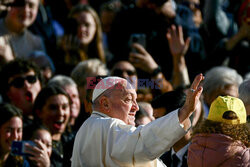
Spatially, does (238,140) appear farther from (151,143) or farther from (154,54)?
(154,54)

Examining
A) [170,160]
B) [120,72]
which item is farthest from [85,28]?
[170,160]

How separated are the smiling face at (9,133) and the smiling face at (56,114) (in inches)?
25.1

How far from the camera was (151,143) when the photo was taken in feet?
12.5

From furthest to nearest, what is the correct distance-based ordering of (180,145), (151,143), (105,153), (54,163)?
(54,163) < (180,145) < (105,153) < (151,143)

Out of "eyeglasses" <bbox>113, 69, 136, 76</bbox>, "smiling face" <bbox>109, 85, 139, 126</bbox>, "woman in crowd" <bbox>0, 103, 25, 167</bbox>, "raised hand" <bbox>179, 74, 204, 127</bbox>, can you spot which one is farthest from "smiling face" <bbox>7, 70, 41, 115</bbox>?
"raised hand" <bbox>179, 74, 204, 127</bbox>

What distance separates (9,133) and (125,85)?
2325mm

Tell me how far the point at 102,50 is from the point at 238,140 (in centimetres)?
490

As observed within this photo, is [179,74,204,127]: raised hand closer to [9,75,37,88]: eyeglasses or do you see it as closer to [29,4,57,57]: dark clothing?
[9,75,37,88]: eyeglasses

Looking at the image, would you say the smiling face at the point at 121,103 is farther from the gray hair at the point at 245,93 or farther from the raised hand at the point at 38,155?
the raised hand at the point at 38,155

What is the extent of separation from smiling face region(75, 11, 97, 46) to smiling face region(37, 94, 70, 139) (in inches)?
71.1

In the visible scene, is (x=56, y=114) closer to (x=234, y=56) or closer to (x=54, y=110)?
(x=54, y=110)

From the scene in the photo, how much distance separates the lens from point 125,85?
425 centimetres

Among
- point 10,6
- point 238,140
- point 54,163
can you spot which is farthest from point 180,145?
point 10,6

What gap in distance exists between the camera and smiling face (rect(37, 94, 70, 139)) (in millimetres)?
6762
